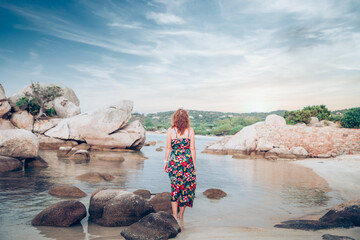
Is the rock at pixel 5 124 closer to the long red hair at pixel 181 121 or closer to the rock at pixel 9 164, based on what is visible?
the rock at pixel 9 164

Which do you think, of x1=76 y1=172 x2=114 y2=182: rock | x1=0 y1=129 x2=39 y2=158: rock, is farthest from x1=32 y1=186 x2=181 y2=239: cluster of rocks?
x1=0 y1=129 x2=39 y2=158: rock

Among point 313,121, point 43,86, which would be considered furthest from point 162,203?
point 313,121

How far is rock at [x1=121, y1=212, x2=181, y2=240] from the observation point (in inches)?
199

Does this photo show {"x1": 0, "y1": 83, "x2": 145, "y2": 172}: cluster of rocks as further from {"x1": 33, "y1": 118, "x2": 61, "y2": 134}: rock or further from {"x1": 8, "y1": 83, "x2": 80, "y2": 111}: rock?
{"x1": 8, "y1": 83, "x2": 80, "y2": 111}: rock

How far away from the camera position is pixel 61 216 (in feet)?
20.0

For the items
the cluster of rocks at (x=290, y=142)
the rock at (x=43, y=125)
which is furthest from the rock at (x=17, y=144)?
the cluster of rocks at (x=290, y=142)

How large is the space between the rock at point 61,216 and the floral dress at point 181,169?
2.18 meters

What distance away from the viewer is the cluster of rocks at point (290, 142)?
93.8 feet

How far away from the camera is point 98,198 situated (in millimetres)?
6660

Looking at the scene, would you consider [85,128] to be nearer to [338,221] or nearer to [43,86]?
[43,86]

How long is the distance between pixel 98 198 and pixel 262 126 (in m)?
30.3

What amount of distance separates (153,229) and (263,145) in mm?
27518

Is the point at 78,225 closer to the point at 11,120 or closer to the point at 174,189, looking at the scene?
the point at 174,189

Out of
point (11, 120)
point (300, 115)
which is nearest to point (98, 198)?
point (11, 120)
